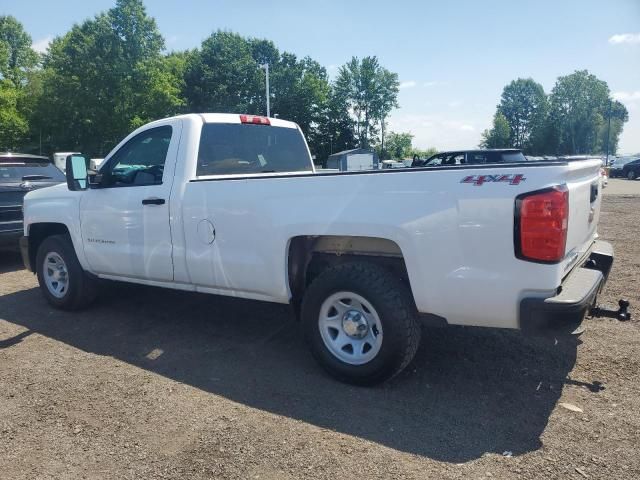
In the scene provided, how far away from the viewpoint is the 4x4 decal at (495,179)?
2.87 metres

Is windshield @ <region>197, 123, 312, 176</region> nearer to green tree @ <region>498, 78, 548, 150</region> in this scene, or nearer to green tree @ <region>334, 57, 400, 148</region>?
green tree @ <region>334, 57, 400, 148</region>

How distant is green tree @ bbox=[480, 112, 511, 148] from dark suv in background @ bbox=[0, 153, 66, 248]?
86.9m

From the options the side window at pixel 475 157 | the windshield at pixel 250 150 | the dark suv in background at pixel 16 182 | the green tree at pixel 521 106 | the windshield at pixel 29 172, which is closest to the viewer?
the windshield at pixel 250 150

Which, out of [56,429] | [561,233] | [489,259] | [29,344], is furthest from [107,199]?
[561,233]

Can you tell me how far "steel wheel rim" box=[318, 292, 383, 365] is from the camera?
3553 millimetres

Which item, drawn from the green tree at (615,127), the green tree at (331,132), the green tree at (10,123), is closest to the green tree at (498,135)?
the green tree at (615,127)

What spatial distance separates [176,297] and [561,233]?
4.58m

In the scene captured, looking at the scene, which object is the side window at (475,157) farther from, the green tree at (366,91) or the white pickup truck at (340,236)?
the green tree at (366,91)

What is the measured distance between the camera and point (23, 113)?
34656mm

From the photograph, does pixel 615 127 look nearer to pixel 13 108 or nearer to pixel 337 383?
pixel 13 108

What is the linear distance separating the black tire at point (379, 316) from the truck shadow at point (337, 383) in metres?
0.16

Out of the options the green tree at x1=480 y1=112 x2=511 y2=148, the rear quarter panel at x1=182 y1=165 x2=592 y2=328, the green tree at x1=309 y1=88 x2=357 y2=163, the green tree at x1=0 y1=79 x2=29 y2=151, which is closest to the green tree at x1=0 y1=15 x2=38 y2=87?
the green tree at x1=0 y1=79 x2=29 y2=151

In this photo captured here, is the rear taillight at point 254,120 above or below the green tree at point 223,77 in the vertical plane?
below

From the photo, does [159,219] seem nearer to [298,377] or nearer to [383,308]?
[298,377]
